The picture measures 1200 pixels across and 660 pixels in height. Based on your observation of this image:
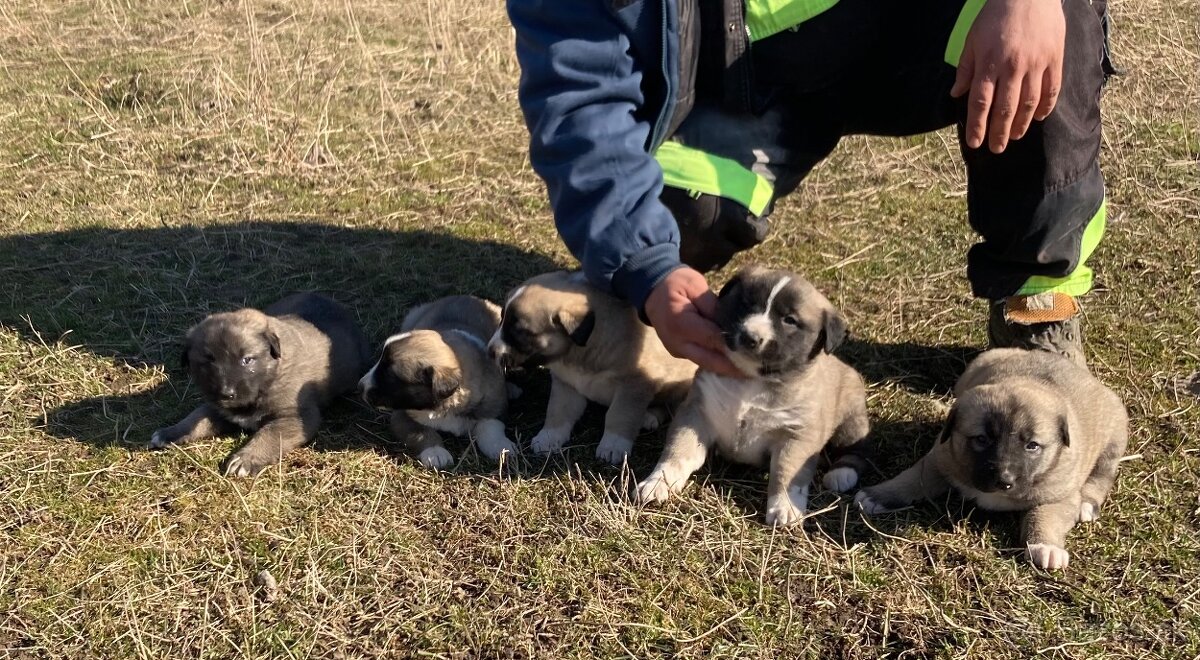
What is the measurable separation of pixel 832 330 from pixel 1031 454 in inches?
34.2

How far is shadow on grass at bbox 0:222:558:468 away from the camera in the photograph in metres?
4.78

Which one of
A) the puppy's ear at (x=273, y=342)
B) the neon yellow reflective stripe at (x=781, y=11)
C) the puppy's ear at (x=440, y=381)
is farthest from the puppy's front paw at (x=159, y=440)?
the neon yellow reflective stripe at (x=781, y=11)

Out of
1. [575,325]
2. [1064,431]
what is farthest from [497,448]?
[1064,431]

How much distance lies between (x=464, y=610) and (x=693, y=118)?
2.70m

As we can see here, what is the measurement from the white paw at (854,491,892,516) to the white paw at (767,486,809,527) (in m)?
0.22

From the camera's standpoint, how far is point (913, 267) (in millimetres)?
6008

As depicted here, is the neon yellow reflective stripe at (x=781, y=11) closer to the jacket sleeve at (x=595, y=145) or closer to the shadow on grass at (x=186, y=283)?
the jacket sleeve at (x=595, y=145)

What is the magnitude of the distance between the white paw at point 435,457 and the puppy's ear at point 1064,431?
8.12ft

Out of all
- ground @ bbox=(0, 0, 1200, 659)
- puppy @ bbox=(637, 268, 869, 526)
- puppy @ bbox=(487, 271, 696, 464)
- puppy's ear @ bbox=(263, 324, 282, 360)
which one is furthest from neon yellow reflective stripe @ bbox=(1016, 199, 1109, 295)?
puppy's ear @ bbox=(263, 324, 282, 360)

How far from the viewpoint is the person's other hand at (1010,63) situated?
3.67 m

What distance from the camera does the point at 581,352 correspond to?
15.4ft

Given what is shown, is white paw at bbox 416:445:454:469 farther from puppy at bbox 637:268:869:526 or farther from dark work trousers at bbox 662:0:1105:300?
dark work trousers at bbox 662:0:1105:300

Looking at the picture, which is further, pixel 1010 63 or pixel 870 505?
pixel 870 505

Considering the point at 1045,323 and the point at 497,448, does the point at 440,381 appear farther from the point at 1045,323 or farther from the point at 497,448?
the point at 1045,323
